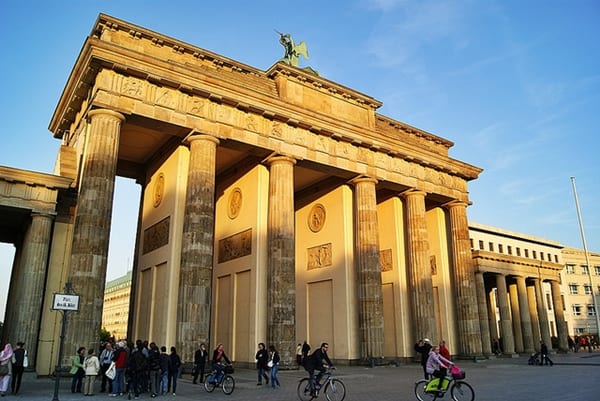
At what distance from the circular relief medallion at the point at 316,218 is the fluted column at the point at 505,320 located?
16378 millimetres

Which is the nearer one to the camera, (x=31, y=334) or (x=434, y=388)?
(x=434, y=388)

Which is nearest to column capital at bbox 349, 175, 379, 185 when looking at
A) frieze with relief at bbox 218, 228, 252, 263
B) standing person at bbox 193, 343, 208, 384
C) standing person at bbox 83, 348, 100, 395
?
frieze with relief at bbox 218, 228, 252, 263

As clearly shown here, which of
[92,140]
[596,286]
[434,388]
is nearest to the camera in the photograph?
[434,388]

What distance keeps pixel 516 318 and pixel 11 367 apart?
37689 millimetres

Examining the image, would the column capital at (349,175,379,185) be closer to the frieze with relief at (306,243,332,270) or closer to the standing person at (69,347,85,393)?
the frieze with relief at (306,243,332,270)

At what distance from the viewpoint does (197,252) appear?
1927 cm

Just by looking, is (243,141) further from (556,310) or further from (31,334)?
(556,310)

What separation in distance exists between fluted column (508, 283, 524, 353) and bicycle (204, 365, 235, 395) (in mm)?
32305

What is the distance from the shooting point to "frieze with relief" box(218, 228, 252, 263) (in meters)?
23.9

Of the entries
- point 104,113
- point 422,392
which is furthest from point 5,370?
point 422,392

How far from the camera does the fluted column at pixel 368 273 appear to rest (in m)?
23.9

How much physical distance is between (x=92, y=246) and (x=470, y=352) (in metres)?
22.1

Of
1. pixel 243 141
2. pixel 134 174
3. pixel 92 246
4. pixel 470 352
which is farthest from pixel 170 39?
pixel 470 352

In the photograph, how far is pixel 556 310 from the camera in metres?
40.2
